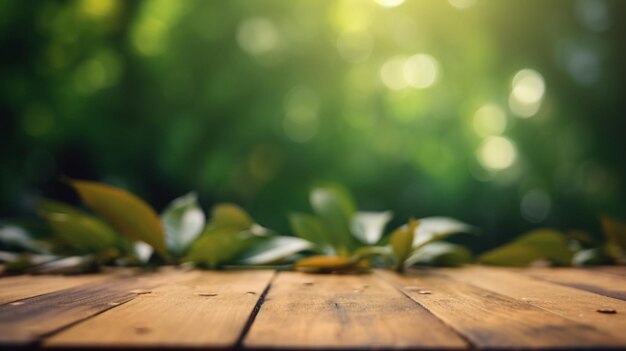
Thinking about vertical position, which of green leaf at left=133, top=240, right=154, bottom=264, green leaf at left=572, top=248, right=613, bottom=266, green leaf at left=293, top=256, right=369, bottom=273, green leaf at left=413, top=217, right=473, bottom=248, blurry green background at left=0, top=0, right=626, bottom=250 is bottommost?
green leaf at left=293, top=256, right=369, bottom=273

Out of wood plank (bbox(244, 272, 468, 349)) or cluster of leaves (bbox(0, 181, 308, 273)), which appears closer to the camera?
wood plank (bbox(244, 272, 468, 349))

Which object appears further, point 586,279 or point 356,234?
point 356,234

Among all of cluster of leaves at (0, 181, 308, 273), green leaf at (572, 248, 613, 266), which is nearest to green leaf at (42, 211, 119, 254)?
cluster of leaves at (0, 181, 308, 273)

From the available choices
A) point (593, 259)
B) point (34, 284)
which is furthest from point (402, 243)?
point (34, 284)

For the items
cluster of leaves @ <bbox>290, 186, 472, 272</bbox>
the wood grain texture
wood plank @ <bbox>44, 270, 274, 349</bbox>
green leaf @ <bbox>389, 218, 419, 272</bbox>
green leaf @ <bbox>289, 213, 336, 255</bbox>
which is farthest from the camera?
green leaf @ <bbox>289, 213, 336, 255</bbox>

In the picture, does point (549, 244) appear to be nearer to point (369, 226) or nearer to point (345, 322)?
point (369, 226)

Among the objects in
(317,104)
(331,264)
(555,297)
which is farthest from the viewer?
(317,104)

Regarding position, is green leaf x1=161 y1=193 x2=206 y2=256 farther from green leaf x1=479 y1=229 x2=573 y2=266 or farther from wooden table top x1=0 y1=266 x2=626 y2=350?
green leaf x1=479 y1=229 x2=573 y2=266

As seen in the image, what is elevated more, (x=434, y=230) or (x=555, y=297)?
(x=434, y=230)
